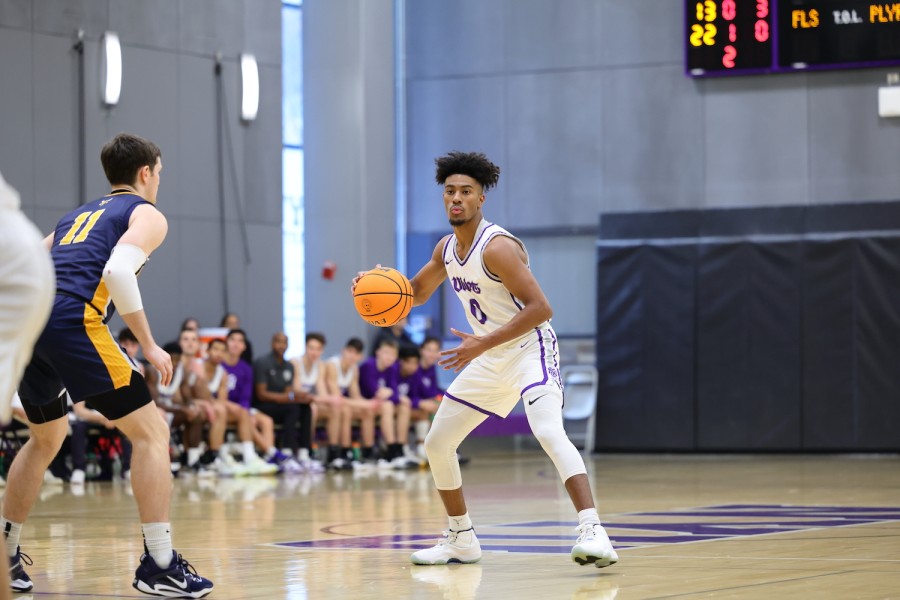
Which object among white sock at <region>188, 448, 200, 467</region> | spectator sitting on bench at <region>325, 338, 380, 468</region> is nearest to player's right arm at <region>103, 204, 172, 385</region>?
white sock at <region>188, 448, 200, 467</region>

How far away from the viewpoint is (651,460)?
16.3 metres

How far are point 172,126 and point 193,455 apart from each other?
13.0 feet

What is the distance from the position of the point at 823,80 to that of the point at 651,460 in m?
5.16

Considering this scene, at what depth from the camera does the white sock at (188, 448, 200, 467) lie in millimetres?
13477

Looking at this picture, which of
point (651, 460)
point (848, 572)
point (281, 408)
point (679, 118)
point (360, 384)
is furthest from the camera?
point (679, 118)

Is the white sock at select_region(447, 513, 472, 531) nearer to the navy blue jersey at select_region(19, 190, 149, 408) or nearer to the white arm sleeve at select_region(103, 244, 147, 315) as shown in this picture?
the navy blue jersey at select_region(19, 190, 149, 408)

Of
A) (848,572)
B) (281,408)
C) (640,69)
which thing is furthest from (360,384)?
(848,572)

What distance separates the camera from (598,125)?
18.0 m

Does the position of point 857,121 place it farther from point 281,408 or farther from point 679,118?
point 281,408

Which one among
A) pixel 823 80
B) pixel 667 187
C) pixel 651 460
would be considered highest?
pixel 823 80

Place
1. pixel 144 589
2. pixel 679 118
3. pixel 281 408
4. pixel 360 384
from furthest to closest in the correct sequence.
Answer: pixel 679 118 → pixel 360 384 → pixel 281 408 → pixel 144 589

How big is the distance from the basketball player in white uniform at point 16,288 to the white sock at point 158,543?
175cm

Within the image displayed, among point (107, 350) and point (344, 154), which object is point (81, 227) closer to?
point (107, 350)

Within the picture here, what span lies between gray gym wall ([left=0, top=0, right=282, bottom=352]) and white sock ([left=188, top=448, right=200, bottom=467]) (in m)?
1.94
